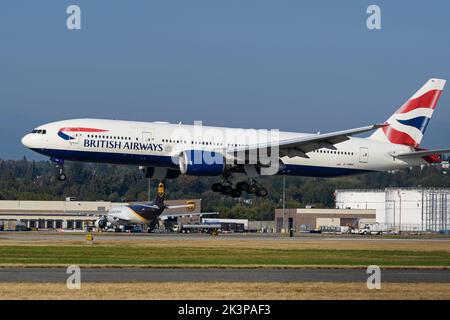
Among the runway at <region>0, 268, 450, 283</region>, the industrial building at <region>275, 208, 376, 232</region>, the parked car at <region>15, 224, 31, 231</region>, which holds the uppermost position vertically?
the industrial building at <region>275, 208, 376, 232</region>

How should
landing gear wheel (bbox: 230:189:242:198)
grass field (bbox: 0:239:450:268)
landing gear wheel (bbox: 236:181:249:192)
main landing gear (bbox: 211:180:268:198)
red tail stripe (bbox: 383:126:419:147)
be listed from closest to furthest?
grass field (bbox: 0:239:450:268) → main landing gear (bbox: 211:180:268:198) → landing gear wheel (bbox: 230:189:242:198) → landing gear wheel (bbox: 236:181:249:192) → red tail stripe (bbox: 383:126:419:147)

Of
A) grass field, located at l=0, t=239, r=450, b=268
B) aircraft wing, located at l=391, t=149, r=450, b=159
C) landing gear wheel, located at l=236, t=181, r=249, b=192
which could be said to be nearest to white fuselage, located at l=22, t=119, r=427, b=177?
landing gear wheel, located at l=236, t=181, r=249, b=192

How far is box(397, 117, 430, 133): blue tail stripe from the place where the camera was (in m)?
71.6

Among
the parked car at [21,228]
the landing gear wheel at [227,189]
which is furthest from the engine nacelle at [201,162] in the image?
the parked car at [21,228]

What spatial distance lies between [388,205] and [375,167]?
6425 cm

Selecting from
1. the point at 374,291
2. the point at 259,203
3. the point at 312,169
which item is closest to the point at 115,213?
the point at 312,169

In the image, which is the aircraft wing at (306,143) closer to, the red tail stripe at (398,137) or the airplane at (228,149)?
the airplane at (228,149)

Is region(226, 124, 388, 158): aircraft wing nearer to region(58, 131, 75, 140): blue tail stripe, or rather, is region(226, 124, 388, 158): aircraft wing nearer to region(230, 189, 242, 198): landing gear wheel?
region(230, 189, 242, 198): landing gear wheel

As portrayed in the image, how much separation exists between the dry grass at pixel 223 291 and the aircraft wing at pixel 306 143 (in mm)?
28720

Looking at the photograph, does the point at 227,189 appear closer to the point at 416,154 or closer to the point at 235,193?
the point at 235,193

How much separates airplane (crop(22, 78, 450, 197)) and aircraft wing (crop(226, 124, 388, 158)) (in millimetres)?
67

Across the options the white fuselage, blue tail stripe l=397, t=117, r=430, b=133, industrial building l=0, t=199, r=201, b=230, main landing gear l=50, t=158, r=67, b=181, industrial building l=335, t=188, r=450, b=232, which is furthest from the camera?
industrial building l=335, t=188, r=450, b=232

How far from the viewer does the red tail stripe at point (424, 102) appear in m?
73.1
